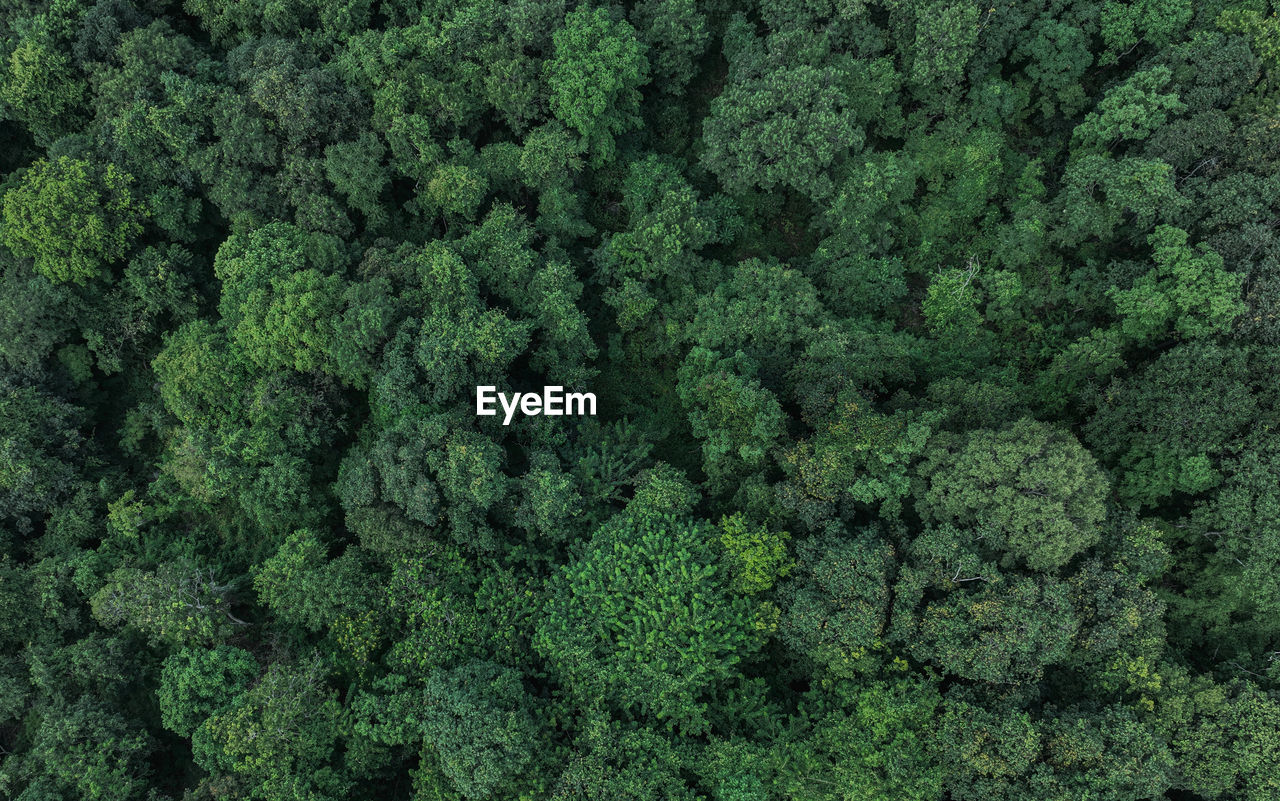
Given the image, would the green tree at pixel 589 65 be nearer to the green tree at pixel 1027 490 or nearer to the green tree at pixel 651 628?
the green tree at pixel 651 628

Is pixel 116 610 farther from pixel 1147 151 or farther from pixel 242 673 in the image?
pixel 1147 151

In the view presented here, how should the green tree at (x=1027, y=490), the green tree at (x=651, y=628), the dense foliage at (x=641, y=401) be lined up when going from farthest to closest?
the green tree at (x=651, y=628), the dense foliage at (x=641, y=401), the green tree at (x=1027, y=490)

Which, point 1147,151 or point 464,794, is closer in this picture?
point 464,794

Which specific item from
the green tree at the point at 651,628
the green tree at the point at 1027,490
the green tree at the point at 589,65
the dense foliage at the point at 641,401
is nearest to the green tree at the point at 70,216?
the dense foliage at the point at 641,401

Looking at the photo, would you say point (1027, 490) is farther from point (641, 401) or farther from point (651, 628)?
point (641, 401)

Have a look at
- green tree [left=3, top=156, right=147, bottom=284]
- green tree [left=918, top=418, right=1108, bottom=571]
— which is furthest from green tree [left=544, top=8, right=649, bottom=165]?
green tree [left=918, top=418, right=1108, bottom=571]

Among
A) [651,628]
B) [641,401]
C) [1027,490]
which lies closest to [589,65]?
[641,401]

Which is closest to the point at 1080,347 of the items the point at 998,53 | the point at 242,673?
the point at 998,53

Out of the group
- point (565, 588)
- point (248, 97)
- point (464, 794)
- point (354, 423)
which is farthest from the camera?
point (354, 423)

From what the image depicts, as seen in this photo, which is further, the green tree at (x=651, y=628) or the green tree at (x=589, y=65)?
the green tree at (x=589, y=65)
